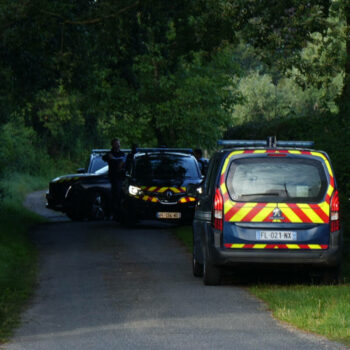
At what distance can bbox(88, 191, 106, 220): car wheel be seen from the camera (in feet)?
91.8

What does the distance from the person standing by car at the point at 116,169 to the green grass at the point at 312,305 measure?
12293 mm

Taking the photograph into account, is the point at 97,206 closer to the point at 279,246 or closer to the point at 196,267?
the point at 196,267

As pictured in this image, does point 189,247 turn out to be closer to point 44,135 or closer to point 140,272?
point 140,272

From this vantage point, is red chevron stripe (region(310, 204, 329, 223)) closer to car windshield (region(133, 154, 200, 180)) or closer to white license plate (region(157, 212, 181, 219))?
white license plate (region(157, 212, 181, 219))

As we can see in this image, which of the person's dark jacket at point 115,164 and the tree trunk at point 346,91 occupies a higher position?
the tree trunk at point 346,91

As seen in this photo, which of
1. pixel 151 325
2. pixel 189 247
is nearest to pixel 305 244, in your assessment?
pixel 151 325

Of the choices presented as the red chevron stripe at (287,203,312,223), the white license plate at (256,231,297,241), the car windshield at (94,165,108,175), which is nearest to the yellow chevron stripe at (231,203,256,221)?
the white license plate at (256,231,297,241)

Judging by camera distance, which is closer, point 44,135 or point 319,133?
point 319,133

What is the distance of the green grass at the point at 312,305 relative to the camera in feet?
33.0

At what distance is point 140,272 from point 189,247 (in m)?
4.19

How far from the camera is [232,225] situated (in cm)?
1349

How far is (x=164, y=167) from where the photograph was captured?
2458 cm

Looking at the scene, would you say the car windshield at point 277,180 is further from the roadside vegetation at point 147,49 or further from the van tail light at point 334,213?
the roadside vegetation at point 147,49

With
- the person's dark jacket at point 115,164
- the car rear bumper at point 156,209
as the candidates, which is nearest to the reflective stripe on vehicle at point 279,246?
the car rear bumper at point 156,209
